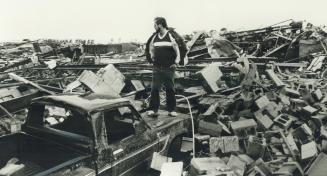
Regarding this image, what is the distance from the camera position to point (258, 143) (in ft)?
21.8

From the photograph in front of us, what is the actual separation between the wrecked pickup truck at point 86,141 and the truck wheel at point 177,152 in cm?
23

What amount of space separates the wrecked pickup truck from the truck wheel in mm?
233

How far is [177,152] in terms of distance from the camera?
688 centimetres

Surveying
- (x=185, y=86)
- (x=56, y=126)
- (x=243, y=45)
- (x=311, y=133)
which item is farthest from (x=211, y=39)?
(x=56, y=126)

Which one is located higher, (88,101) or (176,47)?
(176,47)

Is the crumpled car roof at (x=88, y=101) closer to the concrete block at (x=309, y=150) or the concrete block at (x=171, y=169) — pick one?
the concrete block at (x=171, y=169)

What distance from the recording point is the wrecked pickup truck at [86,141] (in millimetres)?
4688

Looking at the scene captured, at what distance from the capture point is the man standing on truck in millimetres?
7398

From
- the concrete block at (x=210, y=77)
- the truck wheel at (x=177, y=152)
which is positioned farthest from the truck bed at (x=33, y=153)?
the concrete block at (x=210, y=77)

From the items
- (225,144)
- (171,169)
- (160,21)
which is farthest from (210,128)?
(160,21)

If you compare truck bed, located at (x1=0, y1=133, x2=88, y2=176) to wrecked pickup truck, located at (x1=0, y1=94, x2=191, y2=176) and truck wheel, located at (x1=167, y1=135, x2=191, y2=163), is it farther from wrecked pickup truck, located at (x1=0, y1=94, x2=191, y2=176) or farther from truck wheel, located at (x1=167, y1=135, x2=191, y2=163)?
truck wheel, located at (x1=167, y1=135, x2=191, y2=163)

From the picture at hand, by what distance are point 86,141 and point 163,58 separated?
3.19 meters

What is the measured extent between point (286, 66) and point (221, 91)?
4.43m

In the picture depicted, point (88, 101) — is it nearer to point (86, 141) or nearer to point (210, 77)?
point (86, 141)
